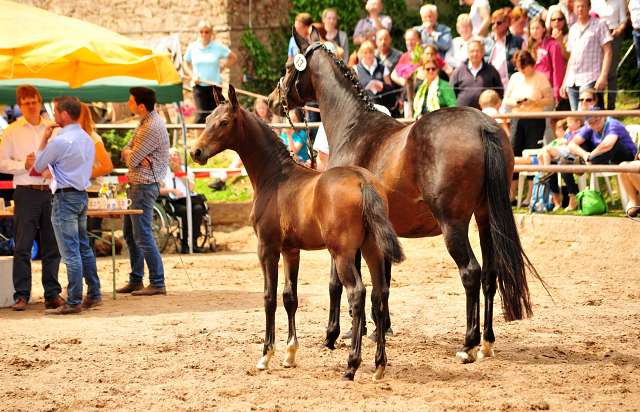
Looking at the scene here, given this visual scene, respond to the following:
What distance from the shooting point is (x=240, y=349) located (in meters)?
5.54

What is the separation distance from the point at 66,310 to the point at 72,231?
805mm

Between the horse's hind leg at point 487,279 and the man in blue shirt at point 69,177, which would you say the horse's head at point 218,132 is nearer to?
the horse's hind leg at point 487,279

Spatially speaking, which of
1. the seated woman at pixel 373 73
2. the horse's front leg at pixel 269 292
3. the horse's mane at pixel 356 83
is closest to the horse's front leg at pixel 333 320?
the horse's front leg at pixel 269 292

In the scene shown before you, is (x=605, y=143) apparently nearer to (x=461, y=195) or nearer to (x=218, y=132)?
(x=461, y=195)

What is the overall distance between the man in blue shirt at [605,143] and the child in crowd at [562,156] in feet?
0.64

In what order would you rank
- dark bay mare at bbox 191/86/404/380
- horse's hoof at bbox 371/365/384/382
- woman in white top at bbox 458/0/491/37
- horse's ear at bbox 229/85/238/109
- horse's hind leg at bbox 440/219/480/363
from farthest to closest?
1. woman in white top at bbox 458/0/491/37
2. horse's hind leg at bbox 440/219/480/363
3. horse's ear at bbox 229/85/238/109
4. horse's hoof at bbox 371/365/384/382
5. dark bay mare at bbox 191/86/404/380

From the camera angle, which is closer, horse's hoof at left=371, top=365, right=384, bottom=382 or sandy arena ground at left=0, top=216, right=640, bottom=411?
sandy arena ground at left=0, top=216, right=640, bottom=411

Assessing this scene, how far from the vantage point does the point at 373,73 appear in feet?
40.4

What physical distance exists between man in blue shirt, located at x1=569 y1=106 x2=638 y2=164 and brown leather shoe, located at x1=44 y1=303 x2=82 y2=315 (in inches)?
272

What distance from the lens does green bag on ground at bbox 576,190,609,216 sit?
1002 centimetres

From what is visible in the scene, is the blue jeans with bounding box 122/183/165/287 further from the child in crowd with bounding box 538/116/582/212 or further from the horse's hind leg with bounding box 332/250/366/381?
the child in crowd with bounding box 538/116/582/212

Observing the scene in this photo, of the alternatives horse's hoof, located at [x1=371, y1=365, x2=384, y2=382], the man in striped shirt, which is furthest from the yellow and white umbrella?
horse's hoof, located at [x1=371, y1=365, x2=384, y2=382]

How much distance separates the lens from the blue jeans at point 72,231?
7.09 metres

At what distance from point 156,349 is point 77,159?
2441 millimetres
